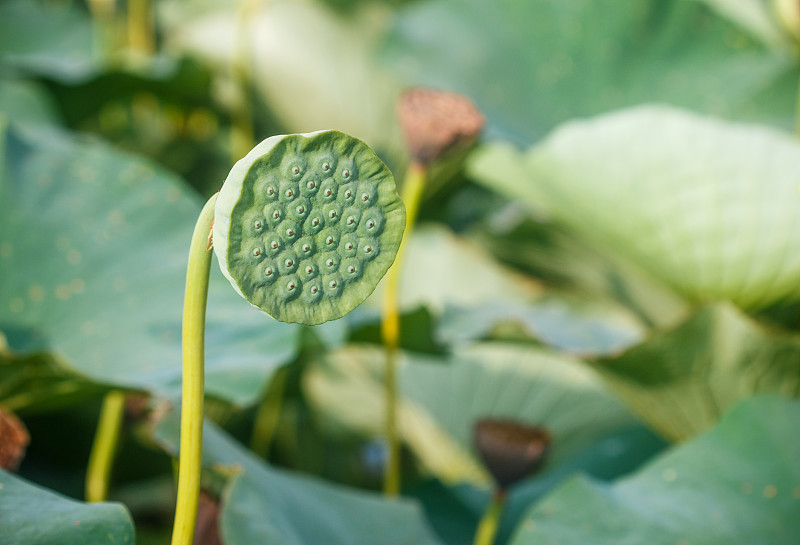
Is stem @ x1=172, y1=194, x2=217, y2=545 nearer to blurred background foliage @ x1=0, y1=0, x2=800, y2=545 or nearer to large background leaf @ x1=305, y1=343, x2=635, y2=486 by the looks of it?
blurred background foliage @ x1=0, y1=0, x2=800, y2=545

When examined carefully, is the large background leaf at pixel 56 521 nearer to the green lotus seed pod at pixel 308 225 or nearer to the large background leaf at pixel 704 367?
the green lotus seed pod at pixel 308 225

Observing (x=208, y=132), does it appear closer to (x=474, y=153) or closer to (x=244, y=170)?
(x=474, y=153)

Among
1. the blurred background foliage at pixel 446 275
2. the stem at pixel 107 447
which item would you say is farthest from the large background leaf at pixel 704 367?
the stem at pixel 107 447

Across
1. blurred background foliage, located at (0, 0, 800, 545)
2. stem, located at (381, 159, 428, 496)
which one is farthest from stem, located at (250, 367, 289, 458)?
stem, located at (381, 159, 428, 496)

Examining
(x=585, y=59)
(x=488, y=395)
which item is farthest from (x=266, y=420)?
(x=585, y=59)

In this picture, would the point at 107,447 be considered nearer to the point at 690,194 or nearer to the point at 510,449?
the point at 510,449

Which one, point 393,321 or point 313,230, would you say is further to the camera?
point 393,321

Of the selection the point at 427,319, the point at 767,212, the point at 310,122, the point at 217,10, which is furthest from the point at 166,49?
the point at 767,212
